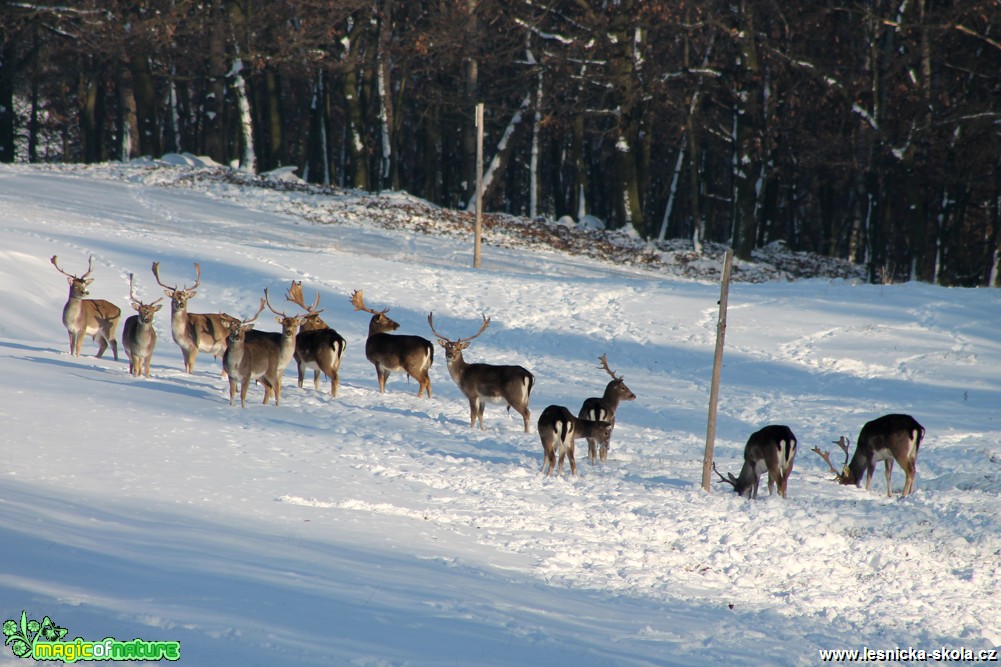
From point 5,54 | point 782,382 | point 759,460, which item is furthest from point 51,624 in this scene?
point 5,54

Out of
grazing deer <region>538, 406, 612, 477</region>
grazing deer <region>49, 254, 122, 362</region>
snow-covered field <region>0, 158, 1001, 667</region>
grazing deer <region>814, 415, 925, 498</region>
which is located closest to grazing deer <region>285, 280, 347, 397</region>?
snow-covered field <region>0, 158, 1001, 667</region>

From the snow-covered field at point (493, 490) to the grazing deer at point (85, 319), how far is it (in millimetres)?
447

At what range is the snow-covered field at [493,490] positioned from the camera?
650cm

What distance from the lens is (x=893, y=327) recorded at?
21047 millimetres

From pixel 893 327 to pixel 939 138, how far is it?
583 inches

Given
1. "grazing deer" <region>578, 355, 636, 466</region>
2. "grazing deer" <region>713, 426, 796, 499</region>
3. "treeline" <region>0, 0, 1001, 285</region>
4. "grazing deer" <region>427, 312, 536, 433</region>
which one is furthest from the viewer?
"treeline" <region>0, 0, 1001, 285</region>

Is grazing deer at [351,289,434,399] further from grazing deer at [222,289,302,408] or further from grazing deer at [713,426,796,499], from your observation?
grazing deer at [713,426,796,499]

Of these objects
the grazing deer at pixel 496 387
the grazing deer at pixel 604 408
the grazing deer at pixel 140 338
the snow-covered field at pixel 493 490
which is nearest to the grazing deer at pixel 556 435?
the snow-covered field at pixel 493 490

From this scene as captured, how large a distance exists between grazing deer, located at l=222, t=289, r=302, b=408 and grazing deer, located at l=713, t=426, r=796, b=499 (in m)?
6.49

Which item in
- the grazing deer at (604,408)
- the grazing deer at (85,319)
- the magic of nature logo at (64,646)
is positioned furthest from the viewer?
the grazing deer at (85,319)

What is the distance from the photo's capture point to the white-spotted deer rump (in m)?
12.4

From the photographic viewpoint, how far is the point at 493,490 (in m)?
10.8

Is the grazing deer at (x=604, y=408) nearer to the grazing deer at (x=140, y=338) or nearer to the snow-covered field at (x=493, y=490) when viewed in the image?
the snow-covered field at (x=493, y=490)

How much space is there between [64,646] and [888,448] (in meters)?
10.4
